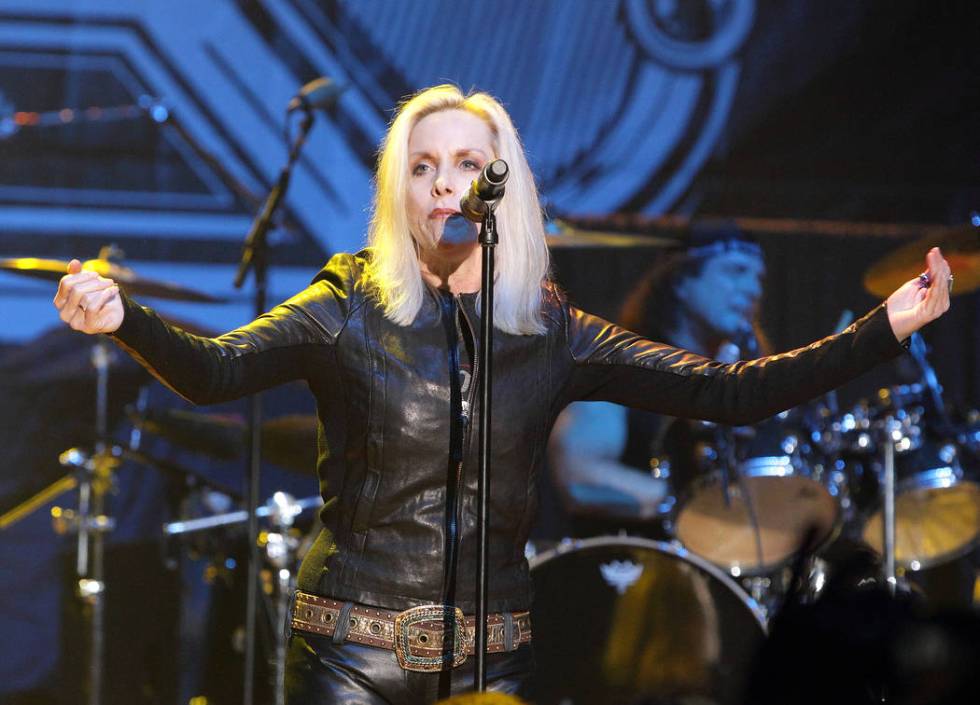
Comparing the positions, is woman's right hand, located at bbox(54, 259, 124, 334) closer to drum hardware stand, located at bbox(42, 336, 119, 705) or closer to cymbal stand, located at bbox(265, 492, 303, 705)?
cymbal stand, located at bbox(265, 492, 303, 705)

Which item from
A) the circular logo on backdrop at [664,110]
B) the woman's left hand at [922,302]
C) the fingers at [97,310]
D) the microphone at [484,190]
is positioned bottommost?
the fingers at [97,310]

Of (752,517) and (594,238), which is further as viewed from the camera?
(594,238)

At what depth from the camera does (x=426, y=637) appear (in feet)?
7.36

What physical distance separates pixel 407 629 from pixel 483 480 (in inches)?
12.2

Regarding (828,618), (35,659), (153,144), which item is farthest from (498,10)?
(828,618)

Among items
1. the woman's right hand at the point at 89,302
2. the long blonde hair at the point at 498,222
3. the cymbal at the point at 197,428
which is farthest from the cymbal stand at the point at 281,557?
the woman's right hand at the point at 89,302

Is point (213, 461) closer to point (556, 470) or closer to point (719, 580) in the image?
point (556, 470)

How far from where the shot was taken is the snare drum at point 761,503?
4.73 m

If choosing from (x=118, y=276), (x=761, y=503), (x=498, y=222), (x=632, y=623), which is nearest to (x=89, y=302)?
(x=498, y=222)

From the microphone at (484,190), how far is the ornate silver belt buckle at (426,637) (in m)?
0.71

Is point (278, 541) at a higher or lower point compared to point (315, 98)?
lower

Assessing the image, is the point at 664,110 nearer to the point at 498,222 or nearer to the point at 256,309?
the point at 256,309

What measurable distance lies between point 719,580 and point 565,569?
0.57m

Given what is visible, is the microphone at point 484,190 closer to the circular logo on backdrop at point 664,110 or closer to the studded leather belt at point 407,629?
the studded leather belt at point 407,629
